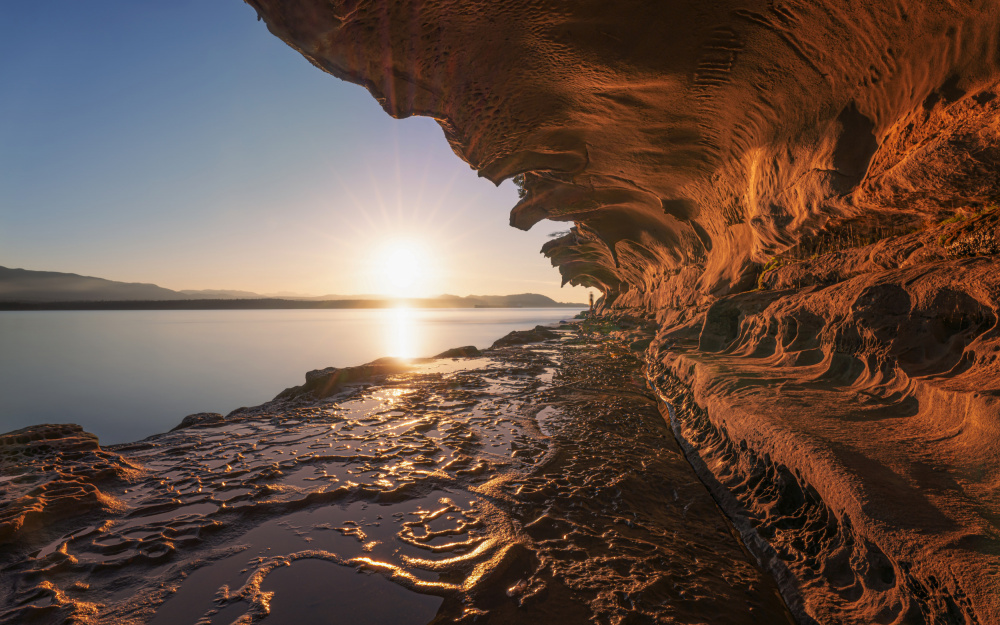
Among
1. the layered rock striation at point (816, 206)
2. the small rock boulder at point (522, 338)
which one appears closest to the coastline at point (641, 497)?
the layered rock striation at point (816, 206)

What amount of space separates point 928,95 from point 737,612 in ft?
13.5

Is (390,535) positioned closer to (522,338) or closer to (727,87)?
(727,87)

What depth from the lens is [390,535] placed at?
2820 millimetres

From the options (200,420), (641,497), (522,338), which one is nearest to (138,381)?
(200,420)

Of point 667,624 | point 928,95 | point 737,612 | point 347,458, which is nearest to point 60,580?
point 347,458

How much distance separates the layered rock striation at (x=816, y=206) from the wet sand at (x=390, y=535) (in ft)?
1.95

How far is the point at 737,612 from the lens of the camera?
2.04 m

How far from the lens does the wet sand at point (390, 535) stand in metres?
2.14

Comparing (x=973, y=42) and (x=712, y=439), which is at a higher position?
(x=973, y=42)

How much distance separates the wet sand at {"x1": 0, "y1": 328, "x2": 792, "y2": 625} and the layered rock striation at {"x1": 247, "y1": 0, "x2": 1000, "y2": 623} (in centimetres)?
60

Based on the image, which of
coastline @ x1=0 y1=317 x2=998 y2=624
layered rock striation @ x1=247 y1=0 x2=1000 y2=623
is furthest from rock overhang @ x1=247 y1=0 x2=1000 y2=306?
coastline @ x1=0 y1=317 x2=998 y2=624

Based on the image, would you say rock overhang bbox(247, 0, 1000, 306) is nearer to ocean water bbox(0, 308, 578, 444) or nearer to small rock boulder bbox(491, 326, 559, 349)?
ocean water bbox(0, 308, 578, 444)

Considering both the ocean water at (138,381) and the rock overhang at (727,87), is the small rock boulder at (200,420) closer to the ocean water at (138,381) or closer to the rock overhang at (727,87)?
the ocean water at (138,381)

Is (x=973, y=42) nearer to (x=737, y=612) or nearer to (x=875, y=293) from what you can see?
(x=875, y=293)
